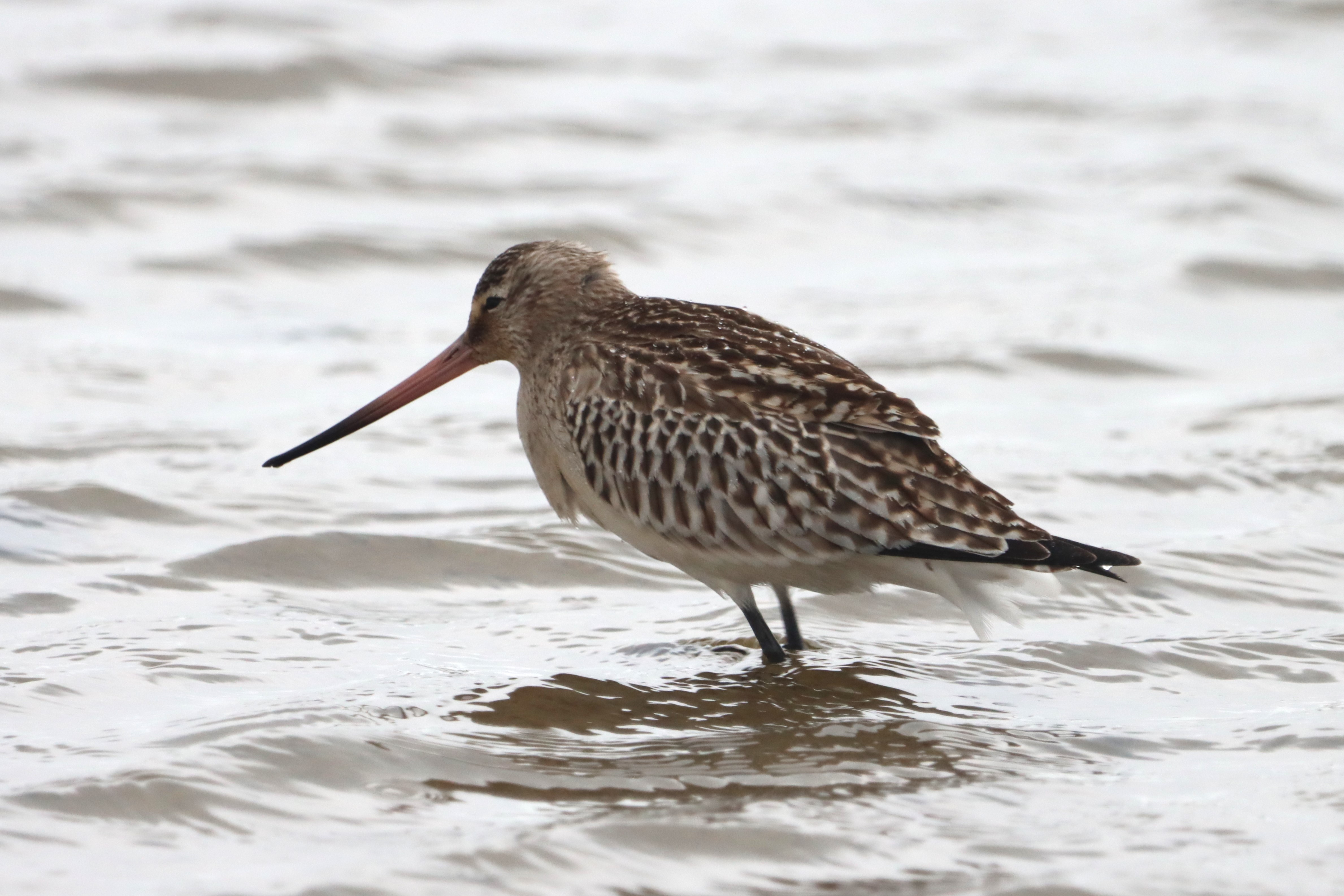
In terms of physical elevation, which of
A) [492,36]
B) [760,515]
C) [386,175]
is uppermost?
[492,36]

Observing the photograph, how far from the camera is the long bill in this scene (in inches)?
303

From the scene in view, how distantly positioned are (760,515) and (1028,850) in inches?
67.0

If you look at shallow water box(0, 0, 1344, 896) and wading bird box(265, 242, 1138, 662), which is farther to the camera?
wading bird box(265, 242, 1138, 662)

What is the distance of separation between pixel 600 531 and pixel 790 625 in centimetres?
166

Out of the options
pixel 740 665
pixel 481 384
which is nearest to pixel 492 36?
pixel 481 384

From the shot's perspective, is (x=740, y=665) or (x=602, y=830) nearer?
(x=602, y=830)

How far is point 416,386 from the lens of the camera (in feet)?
25.6

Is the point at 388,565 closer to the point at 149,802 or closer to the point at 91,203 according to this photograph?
the point at 149,802

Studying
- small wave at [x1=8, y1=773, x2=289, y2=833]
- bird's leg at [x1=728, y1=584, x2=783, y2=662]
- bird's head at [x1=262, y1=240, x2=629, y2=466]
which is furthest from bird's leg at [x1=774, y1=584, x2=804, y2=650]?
small wave at [x1=8, y1=773, x2=289, y2=833]

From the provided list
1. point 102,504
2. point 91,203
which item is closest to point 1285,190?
point 91,203

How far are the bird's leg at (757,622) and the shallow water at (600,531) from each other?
0.57ft

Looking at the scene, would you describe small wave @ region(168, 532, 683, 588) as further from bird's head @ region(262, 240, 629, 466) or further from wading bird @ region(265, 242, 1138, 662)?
wading bird @ region(265, 242, 1138, 662)

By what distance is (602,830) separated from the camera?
17.1ft

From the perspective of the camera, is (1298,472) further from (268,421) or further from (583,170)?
(583,170)
